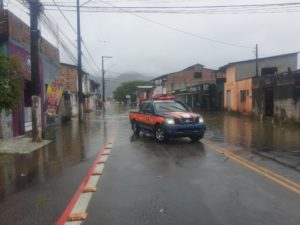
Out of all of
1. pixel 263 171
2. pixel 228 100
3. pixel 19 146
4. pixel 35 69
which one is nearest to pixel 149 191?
pixel 263 171

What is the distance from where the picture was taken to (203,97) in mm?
52906

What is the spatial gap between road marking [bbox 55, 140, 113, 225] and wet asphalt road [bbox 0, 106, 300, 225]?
0.12m

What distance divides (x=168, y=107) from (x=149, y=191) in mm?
9217

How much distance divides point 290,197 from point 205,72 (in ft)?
227

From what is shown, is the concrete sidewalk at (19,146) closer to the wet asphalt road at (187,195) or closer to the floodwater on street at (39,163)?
the floodwater on street at (39,163)

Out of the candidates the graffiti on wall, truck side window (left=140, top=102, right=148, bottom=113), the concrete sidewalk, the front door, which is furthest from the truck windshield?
the front door

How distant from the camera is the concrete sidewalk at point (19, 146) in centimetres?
1345

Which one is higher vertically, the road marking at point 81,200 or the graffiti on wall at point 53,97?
the graffiti on wall at point 53,97

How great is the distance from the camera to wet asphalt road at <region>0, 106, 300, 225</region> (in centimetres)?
592

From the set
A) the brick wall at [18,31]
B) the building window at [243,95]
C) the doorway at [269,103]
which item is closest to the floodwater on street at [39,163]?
the brick wall at [18,31]

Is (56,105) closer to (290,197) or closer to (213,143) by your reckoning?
(213,143)

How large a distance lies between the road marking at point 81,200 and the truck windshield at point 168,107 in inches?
253

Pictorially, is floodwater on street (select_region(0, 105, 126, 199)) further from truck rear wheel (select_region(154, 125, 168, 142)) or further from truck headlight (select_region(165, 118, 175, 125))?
truck headlight (select_region(165, 118, 175, 125))

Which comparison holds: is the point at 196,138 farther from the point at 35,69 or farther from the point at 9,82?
the point at 9,82
